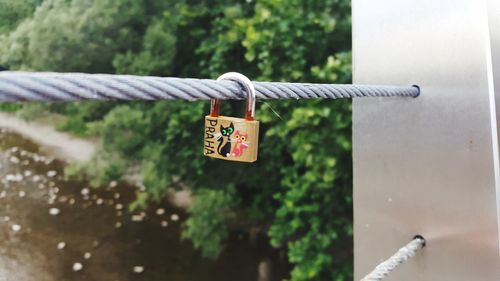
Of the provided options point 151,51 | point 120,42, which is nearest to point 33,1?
point 120,42

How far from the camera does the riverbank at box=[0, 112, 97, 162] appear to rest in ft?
4.25

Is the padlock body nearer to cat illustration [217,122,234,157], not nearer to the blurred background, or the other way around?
cat illustration [217,122,234,157]

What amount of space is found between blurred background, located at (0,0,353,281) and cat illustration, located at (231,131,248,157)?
3.31 feet

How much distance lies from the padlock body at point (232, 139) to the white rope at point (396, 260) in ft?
0.65

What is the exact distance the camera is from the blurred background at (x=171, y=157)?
1.29 m

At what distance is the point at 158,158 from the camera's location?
5.48 ft

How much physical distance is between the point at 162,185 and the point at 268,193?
1.48 feet

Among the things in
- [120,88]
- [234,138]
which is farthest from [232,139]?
[120,88]

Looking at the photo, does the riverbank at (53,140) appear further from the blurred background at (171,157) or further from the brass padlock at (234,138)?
the brass padlock at (234,138)

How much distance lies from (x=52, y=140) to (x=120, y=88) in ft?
4.25

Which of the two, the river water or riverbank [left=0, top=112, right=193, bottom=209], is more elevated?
riverbank [left=0, top=112, right=193, bottom=209]

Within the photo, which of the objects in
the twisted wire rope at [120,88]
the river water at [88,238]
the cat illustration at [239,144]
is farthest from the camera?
the river water at [88,238]

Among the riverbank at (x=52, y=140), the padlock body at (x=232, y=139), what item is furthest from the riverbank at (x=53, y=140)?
the padlock body at (x=232, y=139)

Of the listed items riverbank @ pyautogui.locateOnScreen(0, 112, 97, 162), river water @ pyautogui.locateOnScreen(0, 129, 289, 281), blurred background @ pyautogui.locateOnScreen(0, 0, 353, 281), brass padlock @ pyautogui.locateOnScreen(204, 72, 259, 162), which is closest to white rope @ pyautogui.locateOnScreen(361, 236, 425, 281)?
brass padlock @ pyautogui.locateOnScreen(204, 72, 259, 162)
